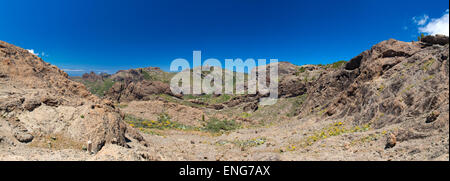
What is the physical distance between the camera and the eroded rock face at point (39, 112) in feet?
31.9

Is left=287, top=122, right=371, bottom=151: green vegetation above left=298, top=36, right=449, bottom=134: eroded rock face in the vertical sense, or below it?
below

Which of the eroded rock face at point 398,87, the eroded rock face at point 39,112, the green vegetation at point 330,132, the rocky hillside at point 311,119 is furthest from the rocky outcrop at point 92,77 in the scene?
the green vegetation at point 330,132

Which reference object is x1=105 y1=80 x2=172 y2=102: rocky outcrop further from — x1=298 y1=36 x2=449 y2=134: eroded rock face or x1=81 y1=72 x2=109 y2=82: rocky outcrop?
x1=81 y1=72 x2=109 y2=82: rocky outcrop

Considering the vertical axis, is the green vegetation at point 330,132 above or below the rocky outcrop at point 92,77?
below

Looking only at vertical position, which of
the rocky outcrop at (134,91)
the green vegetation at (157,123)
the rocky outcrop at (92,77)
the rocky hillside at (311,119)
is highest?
the rocky outcrop at (92,77)

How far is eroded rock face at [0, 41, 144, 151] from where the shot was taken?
9.73 meters

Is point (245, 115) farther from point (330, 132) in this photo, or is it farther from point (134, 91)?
point (134, 91)

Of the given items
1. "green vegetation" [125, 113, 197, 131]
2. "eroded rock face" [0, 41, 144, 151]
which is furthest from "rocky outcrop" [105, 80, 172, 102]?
Result: "eroded rock face" [0, 41, 144, 151]

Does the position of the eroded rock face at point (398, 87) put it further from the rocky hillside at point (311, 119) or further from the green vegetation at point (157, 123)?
the green vegetation at point (157, 123)

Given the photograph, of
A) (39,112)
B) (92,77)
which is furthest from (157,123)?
(92,77)

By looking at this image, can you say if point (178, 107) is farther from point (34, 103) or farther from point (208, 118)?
point (34, 103)

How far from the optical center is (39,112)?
1077 centimetres

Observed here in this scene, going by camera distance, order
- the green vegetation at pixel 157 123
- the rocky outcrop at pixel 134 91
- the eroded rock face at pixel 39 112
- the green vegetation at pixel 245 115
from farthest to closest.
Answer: the rocky outcrop at pixel 134 91, the green vegetation at pixel 245 115, the green vegetation at pixel 157 123, the eroded rock face at pixel 39 112

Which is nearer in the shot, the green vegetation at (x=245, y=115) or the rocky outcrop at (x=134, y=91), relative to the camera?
the green vegetation at (x=245, y=115)
